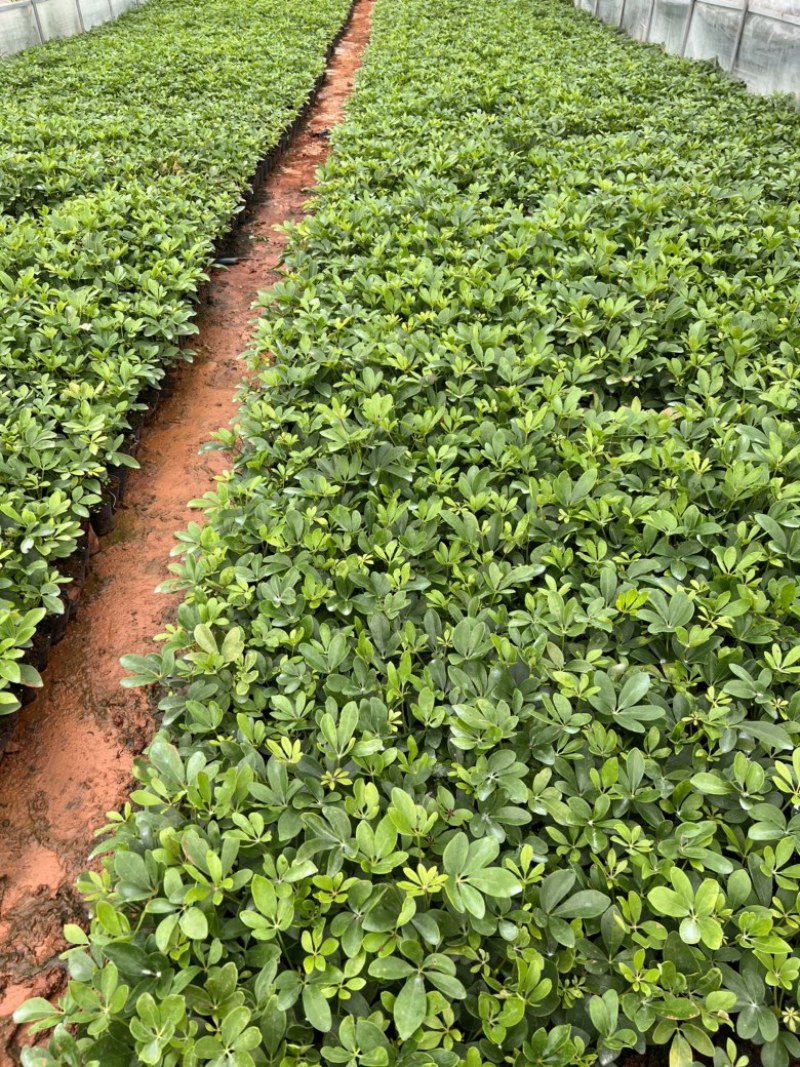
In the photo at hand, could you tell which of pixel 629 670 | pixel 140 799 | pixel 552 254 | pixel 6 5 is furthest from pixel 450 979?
pixel 6 5

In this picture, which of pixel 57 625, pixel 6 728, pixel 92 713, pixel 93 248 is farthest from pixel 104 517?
pixel 93 248

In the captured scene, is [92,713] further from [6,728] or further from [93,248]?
[93,248]

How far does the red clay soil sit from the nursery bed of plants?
0.34m

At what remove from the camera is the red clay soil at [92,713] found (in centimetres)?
196

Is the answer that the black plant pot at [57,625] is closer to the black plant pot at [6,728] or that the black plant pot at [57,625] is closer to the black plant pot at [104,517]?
the black plant pot at [6,728]

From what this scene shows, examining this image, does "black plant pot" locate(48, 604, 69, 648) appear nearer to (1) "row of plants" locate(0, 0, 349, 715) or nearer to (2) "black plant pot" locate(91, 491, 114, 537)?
(1) "row of plants" locate(0, 0, 349, 715)

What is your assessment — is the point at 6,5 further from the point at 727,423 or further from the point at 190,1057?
the point at 190,1057

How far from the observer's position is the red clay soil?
6.43 feet

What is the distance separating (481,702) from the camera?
59.9 inches

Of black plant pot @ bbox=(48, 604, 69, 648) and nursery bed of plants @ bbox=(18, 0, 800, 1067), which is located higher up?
nursery bed of plants @ bbox=(18, 0, 800, 1067)

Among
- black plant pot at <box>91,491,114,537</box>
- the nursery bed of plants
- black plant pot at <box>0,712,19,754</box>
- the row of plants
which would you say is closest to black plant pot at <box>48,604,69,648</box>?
the row of plants

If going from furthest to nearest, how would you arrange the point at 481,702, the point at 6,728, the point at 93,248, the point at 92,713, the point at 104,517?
the point at 93,248 → the point at 104,517 → the point at 92,713 → the point at 6,728 → the point at 481,702

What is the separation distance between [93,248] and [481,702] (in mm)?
3813

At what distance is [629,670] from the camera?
169cm
